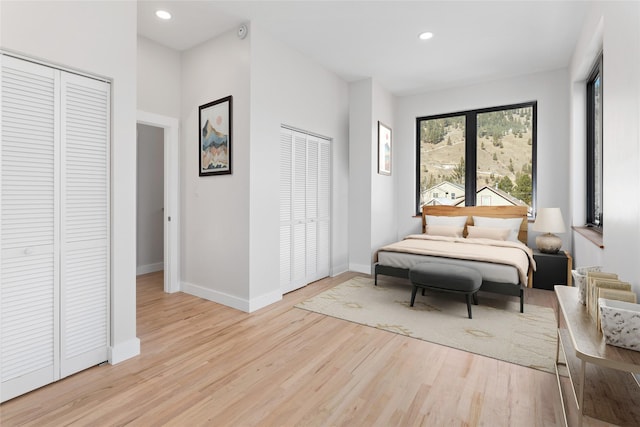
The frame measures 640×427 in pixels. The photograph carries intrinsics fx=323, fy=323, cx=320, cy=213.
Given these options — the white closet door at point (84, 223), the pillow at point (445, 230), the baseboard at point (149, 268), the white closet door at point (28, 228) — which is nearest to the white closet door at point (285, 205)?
the white closet door at point (84, 223)

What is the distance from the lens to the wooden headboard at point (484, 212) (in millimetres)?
4664

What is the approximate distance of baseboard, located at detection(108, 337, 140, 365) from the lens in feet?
7.41

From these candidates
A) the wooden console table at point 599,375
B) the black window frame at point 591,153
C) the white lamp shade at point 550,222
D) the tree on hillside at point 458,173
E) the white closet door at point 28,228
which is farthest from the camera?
the tree on hillside at point 458,173

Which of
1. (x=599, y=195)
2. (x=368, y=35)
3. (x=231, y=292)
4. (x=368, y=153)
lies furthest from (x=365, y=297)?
(x=368, y=35)

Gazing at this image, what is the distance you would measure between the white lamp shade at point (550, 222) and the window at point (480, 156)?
756 mm

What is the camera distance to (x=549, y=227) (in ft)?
13.2

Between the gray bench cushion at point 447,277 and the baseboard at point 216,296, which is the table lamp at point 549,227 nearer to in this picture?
the gray bench cushion at point 447,277

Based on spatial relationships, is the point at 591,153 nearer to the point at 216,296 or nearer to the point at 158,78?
the point at 216,296

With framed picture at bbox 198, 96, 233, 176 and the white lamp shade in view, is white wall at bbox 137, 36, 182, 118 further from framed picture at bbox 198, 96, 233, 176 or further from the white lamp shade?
the white lamp shade

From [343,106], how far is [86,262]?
3.92 m

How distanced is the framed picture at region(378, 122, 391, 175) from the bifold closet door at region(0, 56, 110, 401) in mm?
3741

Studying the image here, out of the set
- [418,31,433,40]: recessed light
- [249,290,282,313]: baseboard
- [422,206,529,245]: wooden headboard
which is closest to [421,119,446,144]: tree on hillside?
[422,206,529,245]: wooden headboard

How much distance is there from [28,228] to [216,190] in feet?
5.86

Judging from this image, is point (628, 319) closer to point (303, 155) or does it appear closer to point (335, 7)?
point (335, 7)
